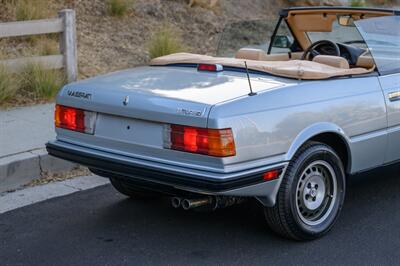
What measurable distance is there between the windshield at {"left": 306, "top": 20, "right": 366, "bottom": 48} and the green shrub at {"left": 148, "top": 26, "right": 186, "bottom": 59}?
4.24 m

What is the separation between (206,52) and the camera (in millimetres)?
11625

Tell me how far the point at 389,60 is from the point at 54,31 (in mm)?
4781

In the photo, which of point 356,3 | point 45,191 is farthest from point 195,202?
point 356,3

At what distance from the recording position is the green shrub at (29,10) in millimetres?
10250

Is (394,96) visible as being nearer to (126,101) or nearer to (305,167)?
(305,167)

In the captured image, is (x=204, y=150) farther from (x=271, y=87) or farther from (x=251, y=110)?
(x=271, y=87)

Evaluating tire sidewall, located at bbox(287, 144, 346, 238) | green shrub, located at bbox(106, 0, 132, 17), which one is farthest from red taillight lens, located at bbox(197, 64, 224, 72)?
green shrub, located at bbox(106, 0, 132, 17)

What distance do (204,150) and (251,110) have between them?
40 cm

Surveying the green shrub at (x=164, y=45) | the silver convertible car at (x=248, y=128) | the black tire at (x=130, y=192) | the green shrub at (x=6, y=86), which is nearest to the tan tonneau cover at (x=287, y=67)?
the silver convertible car at (x=248, y=128)

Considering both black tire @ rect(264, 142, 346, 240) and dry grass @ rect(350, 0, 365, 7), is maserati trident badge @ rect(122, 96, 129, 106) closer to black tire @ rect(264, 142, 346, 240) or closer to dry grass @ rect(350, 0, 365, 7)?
black tire @ rect(264, 142, 346, 240)

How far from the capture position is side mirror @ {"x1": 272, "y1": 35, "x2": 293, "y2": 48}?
6.57 m

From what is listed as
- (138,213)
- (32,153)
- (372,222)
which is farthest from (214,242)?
(32,153)

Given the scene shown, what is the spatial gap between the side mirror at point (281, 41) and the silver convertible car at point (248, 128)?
3.61 ft

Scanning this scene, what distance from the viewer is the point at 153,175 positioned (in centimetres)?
431
